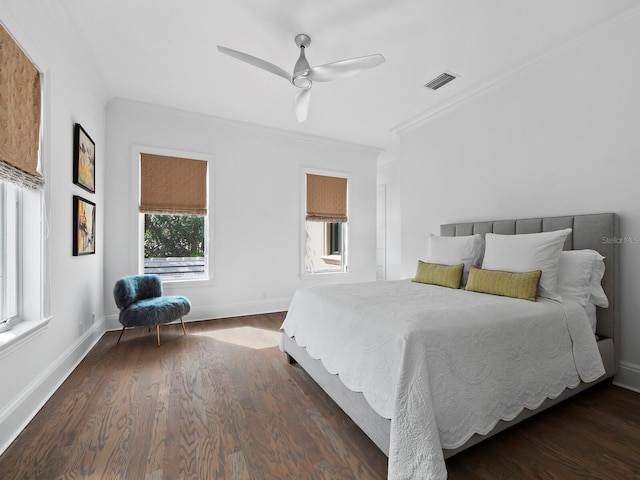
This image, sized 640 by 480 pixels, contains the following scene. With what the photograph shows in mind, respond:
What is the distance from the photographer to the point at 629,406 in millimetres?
2031

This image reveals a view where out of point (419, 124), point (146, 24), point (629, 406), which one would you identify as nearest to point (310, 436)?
point (629, 406)

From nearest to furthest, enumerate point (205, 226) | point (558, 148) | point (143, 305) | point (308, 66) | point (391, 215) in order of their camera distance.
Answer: point (308, 66)
point (558, 148)
point (143, 305)
point (205, 226)
point (391, 215)

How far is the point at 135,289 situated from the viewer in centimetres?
345

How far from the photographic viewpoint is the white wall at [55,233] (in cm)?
175

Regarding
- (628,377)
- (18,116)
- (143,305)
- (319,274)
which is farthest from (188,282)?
(628,377)

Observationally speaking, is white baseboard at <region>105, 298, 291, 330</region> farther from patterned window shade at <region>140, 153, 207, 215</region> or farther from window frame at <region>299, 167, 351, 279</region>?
patterned window shade at <region>140, 153, 207, 215</region>

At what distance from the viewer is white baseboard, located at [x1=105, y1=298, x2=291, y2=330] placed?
13.6ft

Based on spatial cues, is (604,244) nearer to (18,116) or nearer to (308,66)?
(308,66)

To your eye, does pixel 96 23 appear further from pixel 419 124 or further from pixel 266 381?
pixel 419 124

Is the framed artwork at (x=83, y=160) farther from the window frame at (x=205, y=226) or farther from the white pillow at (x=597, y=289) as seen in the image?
the white pillow at (x=597, y=289)

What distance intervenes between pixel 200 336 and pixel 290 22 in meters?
3.25

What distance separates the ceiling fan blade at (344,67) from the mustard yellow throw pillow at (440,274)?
1917 mm

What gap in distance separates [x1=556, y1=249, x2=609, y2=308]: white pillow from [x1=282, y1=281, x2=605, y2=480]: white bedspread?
18 centimetres

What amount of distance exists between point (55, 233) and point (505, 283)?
3.43 m
